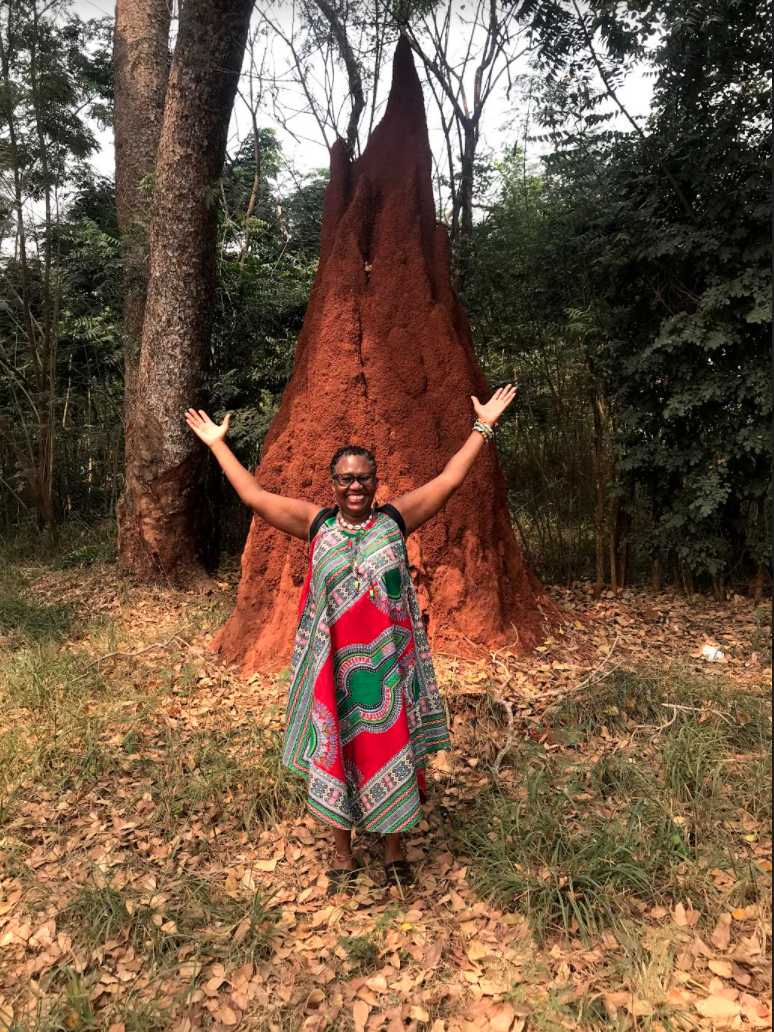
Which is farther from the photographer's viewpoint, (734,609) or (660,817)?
(734,609)

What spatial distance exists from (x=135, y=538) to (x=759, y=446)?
5.41 m

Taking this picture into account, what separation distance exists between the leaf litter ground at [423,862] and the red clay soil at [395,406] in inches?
15.4

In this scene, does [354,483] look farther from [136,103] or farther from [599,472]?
[136,103]

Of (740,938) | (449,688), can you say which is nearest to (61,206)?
(449,688)

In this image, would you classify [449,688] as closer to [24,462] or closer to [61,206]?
[24,462]

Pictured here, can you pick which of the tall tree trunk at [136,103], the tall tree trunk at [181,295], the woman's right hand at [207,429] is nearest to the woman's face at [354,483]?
the woman's right hand at [207,429]

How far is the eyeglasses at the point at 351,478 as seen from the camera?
8.23ft

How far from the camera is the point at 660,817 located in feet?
9.14

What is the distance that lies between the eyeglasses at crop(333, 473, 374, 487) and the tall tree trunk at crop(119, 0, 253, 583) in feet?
15.0

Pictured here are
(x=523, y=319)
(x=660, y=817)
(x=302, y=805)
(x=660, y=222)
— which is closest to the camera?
(x=660, y=817)

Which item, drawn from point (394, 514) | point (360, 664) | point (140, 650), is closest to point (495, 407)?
point (394, 514)

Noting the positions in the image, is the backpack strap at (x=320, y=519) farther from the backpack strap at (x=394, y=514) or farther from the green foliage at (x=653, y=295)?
the green foliage at (x=653, y=295)

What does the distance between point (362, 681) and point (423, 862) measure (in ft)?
3.01

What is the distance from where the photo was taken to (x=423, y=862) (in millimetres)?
2895
